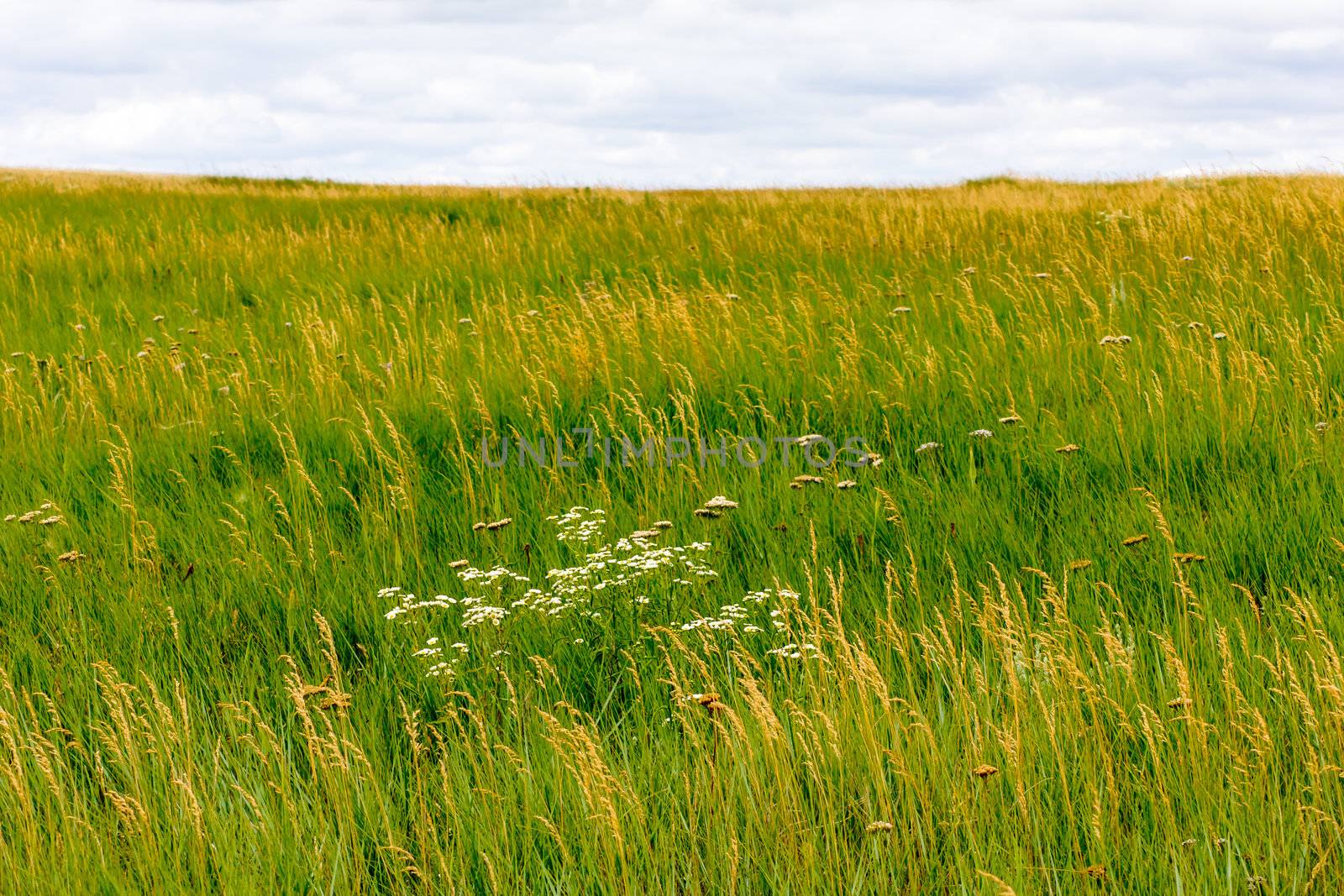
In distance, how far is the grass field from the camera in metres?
2.18

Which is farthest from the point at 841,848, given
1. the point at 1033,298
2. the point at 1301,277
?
the point at 1301,277

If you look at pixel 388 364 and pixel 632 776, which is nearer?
pixel 632 776

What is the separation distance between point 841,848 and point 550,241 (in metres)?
9.02

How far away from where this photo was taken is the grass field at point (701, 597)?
2.18 meters

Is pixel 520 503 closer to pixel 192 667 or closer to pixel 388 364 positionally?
pixel 192 667

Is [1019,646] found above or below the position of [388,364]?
below

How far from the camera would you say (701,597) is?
10.9ft

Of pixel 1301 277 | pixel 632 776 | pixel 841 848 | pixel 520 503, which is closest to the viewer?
pixel 841 848

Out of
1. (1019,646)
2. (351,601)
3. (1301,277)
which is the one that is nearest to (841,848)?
(1019,646)

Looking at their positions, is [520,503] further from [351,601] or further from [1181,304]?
[1181,304]

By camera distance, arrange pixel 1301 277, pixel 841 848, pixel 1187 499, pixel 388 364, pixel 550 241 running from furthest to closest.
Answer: pixel 550 241, pixel 1301 277, pixel 388 364, pixel 1187 499, pixel 841 848

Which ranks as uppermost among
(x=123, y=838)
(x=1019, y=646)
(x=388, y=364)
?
(x=388, y=364)

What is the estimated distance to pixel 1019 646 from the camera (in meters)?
2.53

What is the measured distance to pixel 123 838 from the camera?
8.09ft
